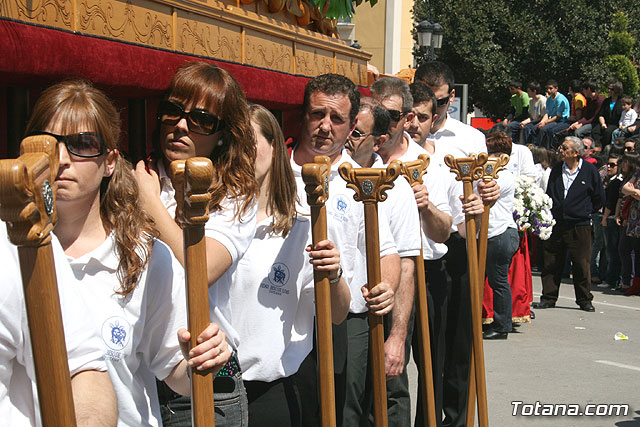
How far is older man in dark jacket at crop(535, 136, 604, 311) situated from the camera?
10062 millimetres

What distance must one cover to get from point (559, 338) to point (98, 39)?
6648 millimetres

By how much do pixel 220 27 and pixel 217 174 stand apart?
1127 millimetres

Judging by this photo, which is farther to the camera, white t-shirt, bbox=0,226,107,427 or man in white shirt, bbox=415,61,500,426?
man in white shirt, bbox=415,61,500,426

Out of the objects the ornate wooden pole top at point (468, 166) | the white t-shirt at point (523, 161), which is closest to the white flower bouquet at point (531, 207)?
the white t-shirt at point (523, 161)

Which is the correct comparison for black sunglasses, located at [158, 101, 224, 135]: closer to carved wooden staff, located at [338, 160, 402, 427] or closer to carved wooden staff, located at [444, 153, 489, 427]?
carved wooden staff, located at [338, 160, 402, 427]

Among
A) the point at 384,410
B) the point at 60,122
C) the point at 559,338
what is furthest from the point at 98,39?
the point at 559,338

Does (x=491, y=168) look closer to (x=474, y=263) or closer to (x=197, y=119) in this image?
(x=474, y=263)

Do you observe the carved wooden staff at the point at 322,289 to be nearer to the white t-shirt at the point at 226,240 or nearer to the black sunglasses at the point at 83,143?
the white t-shirt at the point at 226,240

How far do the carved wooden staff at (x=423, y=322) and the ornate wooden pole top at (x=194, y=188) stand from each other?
2113 mm

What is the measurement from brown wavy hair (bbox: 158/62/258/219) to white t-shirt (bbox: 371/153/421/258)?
1.35 meters

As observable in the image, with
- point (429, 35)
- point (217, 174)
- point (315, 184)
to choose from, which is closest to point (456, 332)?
point (315, 184)

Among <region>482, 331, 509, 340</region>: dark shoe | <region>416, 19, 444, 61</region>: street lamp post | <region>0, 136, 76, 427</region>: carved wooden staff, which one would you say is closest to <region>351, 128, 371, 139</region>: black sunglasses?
<region>0, 136, 76, 427</region>: carved wooden staff

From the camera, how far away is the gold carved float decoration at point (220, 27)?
2.67 m

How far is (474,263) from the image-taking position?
14.3ft
